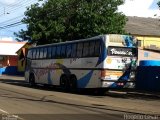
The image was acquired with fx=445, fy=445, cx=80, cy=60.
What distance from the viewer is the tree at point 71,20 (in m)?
39.2

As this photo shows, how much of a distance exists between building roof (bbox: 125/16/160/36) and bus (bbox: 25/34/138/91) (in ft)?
74.8

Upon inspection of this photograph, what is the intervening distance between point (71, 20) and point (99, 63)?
618 inches

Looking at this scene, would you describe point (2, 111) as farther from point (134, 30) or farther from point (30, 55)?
point (134, 30)

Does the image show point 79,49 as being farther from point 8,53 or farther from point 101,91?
point 8,53

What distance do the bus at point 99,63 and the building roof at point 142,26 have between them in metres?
22.8

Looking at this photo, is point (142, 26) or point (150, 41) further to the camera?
point (142, 26)

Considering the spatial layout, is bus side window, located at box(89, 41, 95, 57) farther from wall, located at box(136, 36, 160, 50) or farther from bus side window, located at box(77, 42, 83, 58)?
wall, located at box(136, 36, 160, 50)

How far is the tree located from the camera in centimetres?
3916

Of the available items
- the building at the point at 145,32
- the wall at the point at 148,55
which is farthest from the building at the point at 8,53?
the wall at the point at 148,55

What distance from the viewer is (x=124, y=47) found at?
2689 cm

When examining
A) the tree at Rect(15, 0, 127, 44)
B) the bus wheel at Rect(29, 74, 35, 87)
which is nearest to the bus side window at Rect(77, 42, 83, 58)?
the bus wheel at Rect(29, 74, 35, 87)

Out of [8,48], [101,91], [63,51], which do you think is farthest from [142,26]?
[8,48]

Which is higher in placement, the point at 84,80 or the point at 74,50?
the point at 74,50

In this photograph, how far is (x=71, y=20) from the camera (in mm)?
41438
